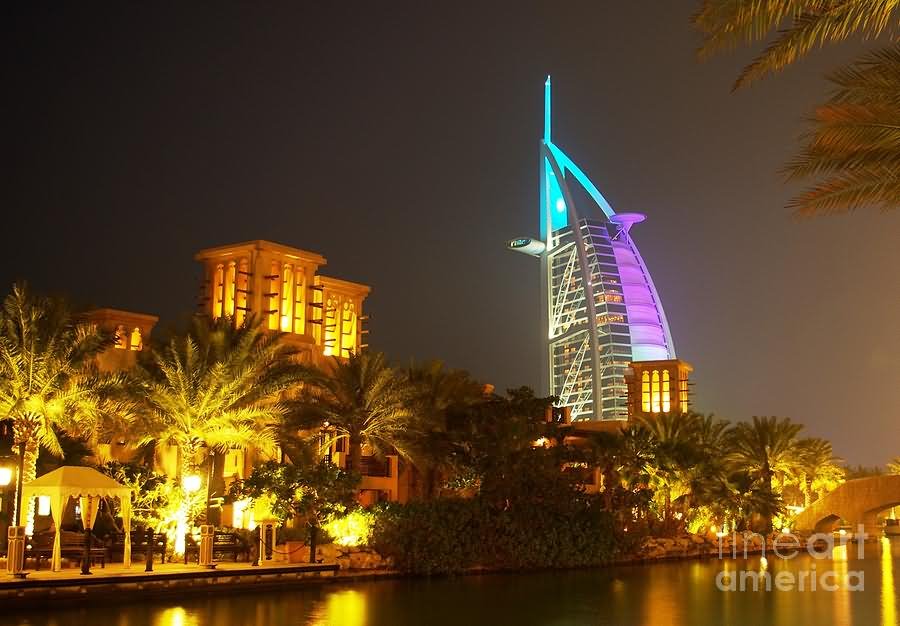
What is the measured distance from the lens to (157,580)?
75.3 feet

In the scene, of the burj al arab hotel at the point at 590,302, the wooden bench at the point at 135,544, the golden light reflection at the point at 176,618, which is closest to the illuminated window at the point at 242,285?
the wooden bench at the point at 135,544

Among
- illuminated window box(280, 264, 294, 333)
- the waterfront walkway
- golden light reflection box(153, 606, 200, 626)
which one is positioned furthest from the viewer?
illuminated window box(280, 264, 294, 333)

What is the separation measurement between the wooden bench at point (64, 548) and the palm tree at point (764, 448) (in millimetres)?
36928

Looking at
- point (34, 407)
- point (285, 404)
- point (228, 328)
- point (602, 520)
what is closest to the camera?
point (34, 407)

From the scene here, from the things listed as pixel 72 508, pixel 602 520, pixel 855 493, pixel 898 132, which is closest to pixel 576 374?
pixel 855 493

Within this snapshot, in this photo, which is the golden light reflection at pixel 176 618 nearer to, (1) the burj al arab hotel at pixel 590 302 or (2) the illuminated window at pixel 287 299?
(2) the illuminated window at pixel 287 299

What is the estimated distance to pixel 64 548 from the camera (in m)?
24.8

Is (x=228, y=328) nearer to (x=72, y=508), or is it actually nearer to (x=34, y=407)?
(x=34, y=407)

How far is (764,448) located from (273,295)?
28108 millimetres

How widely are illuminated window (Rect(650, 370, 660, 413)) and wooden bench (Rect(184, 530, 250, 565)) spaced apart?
45414 millimetres

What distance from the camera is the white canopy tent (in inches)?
906

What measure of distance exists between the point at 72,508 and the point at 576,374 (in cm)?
8469

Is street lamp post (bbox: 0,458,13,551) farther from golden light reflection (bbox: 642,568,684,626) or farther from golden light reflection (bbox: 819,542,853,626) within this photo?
golden light reflection (bbox: 819,542,853,626)

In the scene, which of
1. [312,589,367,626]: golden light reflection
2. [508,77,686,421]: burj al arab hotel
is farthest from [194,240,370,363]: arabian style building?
[508,77,686,421]: burj al arab hotel
